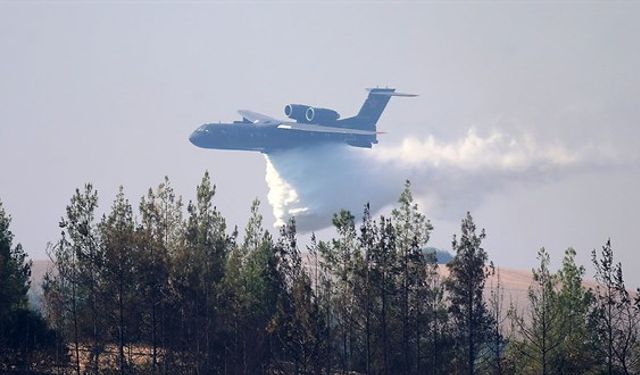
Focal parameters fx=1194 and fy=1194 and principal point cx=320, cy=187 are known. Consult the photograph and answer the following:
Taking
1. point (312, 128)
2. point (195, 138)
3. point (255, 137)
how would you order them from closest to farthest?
point (195, 138) → point (312, 128) → point (255, 137)

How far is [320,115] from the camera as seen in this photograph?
541 feet

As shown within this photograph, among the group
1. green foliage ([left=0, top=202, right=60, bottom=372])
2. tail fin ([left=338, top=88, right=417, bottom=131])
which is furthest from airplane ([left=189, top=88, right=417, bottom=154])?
green foliage ([left=0, top=202, right=60, bottom=372])

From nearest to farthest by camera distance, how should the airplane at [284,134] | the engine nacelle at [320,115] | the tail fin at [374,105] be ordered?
the airplane at [284,134] < the engine nacelle at [320,115] < the tail fin at [374,105]

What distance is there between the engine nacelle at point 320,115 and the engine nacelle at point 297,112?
458 mm

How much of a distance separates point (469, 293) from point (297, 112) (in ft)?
321

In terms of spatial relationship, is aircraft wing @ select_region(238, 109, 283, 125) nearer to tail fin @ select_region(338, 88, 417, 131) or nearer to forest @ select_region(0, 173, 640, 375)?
tail fin @ select_region(338, 88, 417, 131)

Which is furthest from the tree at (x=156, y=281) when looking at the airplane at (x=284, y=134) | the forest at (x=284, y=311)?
the airplane at (x=284, y=134)

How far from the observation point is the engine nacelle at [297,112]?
165 metres

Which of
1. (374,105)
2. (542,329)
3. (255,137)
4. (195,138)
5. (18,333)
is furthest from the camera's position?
(374,105)

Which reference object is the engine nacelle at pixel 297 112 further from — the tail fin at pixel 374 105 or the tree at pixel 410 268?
the tree at pixel 410 268

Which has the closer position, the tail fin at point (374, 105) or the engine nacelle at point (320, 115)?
the engine nacelle at point (320, 115)

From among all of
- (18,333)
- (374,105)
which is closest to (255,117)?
(374,105)

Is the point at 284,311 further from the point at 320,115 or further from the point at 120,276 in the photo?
the point at 320,115

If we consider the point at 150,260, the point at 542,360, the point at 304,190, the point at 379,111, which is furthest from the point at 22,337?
the point at 379,111
